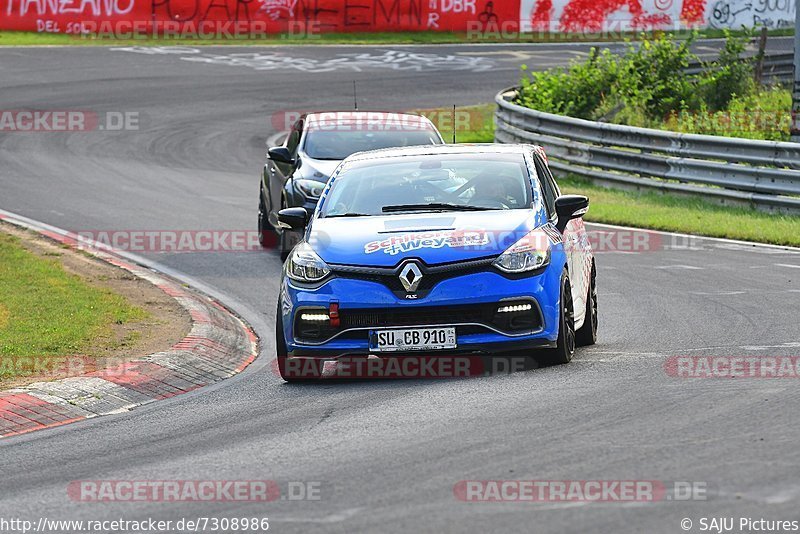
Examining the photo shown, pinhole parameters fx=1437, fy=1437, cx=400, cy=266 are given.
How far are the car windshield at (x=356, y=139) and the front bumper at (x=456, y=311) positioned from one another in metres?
7.60

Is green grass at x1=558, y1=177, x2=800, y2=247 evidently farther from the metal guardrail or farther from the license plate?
the license plate

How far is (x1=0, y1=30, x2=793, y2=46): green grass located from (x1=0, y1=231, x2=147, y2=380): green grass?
89.8 ft

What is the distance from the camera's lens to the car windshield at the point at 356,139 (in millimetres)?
17172

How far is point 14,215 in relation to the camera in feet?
65.9

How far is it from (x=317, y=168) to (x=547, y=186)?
5892 mm

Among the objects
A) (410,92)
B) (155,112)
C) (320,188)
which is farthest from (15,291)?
(410,92)

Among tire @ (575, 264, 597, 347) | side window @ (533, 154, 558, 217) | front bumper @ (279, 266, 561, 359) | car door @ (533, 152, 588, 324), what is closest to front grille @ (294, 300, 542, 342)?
front bumper @ (279, 266, 561, 359)

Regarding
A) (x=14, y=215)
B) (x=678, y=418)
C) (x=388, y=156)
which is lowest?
(x=14, y=215)

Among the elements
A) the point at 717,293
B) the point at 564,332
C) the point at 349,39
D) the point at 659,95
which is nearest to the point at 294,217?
the point at 564,332

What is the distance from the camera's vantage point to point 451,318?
9.45m

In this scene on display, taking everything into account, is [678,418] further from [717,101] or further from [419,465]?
[717,101]

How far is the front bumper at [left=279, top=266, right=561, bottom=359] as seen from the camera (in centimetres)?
942

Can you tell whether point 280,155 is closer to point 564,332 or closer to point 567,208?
point 567,208

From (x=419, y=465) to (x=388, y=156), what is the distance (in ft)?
16.2
